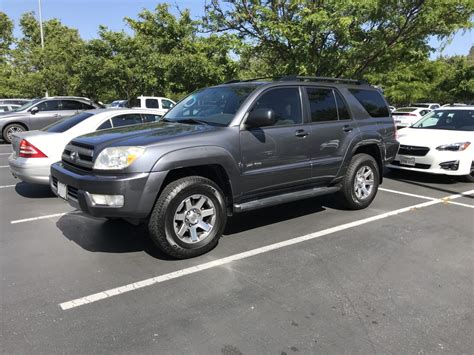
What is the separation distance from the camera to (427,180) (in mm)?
8633

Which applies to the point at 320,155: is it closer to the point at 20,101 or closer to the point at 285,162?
the point at 285,162

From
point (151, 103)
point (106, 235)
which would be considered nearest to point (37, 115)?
point (151, 103)

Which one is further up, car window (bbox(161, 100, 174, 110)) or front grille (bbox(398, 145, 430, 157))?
car window (bbox(161, 100, 174, 110))

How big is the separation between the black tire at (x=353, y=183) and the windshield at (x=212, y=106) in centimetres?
193

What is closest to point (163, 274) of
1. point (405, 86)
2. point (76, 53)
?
point (76, 53)

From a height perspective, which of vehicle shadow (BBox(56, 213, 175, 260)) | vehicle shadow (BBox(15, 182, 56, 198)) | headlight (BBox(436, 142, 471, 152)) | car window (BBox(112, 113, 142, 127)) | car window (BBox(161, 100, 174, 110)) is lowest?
vehicle shadow (BBox(56, 213, 175, 260))

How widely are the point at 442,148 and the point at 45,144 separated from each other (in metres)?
7.01

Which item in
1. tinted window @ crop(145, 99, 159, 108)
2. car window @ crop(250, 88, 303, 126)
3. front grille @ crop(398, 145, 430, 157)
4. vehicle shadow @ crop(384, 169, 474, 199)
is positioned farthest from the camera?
tinted window @ crop(145, 99, 159, 108)

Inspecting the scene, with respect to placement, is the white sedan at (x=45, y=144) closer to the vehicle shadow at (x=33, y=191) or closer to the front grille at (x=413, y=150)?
the vehicle shadow at (x=33, y=191)

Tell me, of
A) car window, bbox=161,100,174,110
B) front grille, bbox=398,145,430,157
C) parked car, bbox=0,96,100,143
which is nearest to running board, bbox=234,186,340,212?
front grille, bbox=398,145,430,157

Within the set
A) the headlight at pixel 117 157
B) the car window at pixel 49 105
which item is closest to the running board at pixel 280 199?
the headlight at pixel 117 157

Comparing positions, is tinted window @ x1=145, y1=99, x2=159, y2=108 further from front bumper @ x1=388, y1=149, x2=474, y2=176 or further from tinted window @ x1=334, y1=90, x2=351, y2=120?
tinted window @ x1=334, y1=90, x2=351, y2=120

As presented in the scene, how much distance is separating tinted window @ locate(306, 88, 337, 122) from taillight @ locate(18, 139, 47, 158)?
4.19m

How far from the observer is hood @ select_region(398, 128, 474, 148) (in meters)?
8.21
